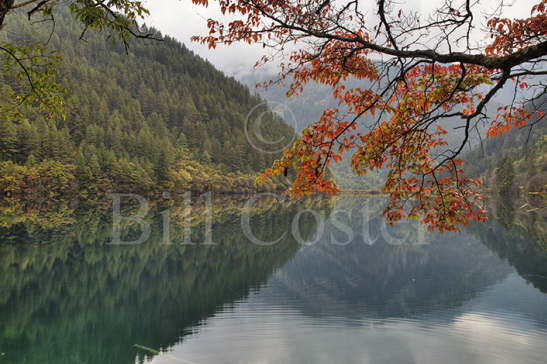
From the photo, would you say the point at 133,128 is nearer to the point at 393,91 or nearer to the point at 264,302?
the point at 264,302

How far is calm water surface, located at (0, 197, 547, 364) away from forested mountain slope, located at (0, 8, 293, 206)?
11603 millimetres

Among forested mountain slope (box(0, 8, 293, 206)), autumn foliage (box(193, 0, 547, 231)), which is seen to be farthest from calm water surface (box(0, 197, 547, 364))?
forested mountain slope (box(0, 8, 293, 206))

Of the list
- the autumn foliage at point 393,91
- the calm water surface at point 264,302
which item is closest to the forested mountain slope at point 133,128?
the calm water surface at point 264,302

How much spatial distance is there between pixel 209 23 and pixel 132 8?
1702 millimetres

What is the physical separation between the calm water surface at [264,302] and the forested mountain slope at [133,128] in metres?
11.6

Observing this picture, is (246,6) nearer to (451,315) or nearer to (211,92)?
(451,315)

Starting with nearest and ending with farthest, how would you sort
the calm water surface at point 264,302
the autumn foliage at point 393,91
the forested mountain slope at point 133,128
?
the autumn foliage at point 393,91 < the calm water surface at point 264,302 < the forested mountain slope at point 133,128

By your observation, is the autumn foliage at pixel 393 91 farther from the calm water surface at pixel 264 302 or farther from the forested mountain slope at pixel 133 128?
the forested mountain slope at pixel 133 128

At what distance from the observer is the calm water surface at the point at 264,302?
11.0 m

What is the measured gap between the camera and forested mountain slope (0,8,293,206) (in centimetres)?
6450

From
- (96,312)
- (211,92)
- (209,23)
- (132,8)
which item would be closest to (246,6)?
(209,23)

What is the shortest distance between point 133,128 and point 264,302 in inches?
4090

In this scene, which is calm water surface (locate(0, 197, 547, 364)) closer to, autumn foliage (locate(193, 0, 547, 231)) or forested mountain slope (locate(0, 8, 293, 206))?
autumn foliage (locate(193, 0, 547, 231))

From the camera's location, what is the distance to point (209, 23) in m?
6.71
